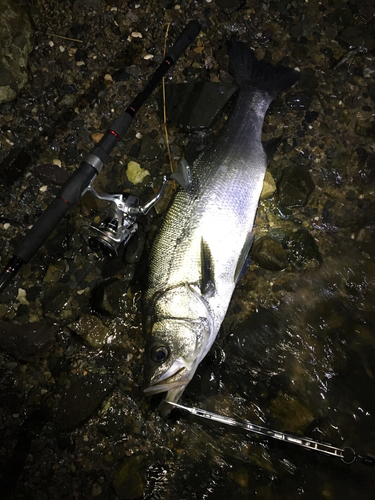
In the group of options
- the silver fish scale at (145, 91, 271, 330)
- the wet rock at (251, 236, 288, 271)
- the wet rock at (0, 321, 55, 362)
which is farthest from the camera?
the wet rock at (251, 236, 288, 271)

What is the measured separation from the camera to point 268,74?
3543 mm

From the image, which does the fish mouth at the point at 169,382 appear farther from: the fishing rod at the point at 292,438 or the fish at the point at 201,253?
the fishing rod at the point at 292,438

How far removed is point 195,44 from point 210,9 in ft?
1.56

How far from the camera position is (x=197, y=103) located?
3611mm

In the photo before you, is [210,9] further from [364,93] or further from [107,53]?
[364,93]

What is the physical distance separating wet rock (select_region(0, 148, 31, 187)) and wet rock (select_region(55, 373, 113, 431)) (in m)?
2.31

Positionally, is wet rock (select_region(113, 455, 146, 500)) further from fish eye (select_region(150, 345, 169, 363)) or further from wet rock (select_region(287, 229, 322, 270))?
wet rock (select_region(287, 229, 322, 270))

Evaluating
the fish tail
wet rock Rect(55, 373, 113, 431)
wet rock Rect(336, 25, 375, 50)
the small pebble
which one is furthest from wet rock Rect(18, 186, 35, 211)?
wet rock Rect(336, 25, 375, 50)

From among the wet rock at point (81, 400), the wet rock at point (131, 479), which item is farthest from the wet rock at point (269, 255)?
the wet rock at point (131, 479)

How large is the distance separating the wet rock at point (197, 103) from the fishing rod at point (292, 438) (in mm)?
2942

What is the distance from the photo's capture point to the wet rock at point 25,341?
324 centimetres

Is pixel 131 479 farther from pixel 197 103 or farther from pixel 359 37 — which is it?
pixel 359 37

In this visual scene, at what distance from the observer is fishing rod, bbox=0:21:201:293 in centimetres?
283

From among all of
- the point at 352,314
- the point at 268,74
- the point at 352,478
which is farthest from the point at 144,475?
the point at 268,74
